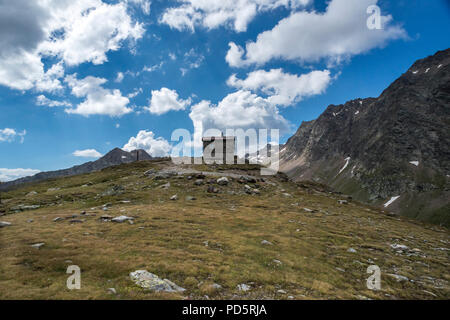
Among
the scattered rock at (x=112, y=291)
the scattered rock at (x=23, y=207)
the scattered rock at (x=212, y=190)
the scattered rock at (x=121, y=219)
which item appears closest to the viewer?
the scattered rock at (x=112, y=291)

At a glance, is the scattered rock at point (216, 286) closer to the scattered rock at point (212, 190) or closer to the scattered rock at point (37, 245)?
the scattered rock at point (37, 245)

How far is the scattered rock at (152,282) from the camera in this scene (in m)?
12.2

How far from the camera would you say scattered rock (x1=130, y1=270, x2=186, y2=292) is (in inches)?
479

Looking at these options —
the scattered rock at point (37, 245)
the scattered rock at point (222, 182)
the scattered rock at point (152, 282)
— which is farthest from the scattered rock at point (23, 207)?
the scattered rock at point (152, 282)

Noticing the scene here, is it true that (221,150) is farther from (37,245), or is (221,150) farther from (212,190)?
(37,245)

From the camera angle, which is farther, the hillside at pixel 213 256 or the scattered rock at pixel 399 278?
the scattered rock at pixel 399 278

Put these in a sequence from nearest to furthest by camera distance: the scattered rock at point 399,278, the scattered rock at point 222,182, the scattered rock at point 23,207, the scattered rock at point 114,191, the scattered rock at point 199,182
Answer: the scattered rock at point 399,278 < the scattered rock at point 23,207 < the scattered rock at point 114,191 < the scattered rock at point 199,182 < the scattered rock at point 222,182

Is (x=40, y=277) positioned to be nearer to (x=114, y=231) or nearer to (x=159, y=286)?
(x=159, y=286)

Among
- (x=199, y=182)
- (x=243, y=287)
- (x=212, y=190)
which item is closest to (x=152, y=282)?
(x=243, y=287)

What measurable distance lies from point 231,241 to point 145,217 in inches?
530

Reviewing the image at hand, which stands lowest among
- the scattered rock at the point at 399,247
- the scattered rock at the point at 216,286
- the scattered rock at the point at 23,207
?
the scattered rock at the point at 399,247

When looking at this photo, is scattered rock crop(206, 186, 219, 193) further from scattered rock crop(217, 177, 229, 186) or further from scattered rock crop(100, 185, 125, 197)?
scattered rock crop(100, 185, 125, 197)

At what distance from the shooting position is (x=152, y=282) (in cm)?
1245
